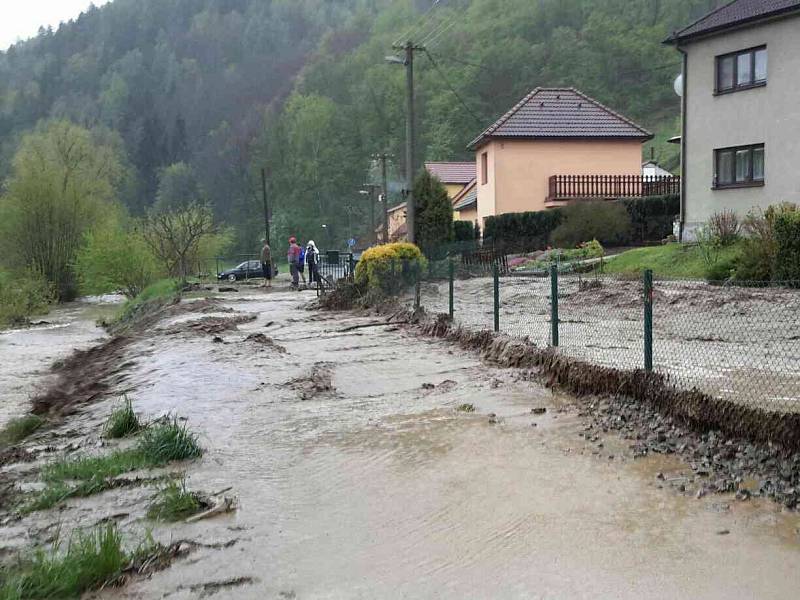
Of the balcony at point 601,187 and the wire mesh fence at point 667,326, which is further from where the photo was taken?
the balcony at point 601,187

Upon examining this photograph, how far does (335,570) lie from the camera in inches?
181

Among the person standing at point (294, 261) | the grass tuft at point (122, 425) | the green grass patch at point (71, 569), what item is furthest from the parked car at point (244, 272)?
the green grass patch at point (71, 569)

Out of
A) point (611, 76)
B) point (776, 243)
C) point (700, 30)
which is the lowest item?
point (776, 243)

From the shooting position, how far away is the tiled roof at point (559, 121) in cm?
3459

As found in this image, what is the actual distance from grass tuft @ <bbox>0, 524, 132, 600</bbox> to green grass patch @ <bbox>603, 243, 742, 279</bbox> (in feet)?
49.1

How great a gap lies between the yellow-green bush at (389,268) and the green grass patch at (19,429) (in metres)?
10.2

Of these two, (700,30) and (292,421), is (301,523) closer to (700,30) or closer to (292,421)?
(292,421)

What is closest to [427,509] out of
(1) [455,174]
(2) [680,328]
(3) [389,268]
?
(2) [680,328]

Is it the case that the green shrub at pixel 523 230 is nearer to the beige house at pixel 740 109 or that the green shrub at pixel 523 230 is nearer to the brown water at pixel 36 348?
the beige house at pixel 740 109

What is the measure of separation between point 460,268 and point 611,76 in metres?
63.2

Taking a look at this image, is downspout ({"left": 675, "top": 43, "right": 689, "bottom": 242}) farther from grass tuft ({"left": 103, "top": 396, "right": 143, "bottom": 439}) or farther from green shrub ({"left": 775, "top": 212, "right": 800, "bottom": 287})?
grass tuft ({"left": 103, "top": 396, "right": 143, "bottom": 439})

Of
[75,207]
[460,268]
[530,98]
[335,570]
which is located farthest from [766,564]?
[75,207]

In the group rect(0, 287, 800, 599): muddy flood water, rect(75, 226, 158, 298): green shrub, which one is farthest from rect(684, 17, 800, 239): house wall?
rect(75, 226, 158, 298): green shrub

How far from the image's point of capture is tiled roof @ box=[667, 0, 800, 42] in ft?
69.8
